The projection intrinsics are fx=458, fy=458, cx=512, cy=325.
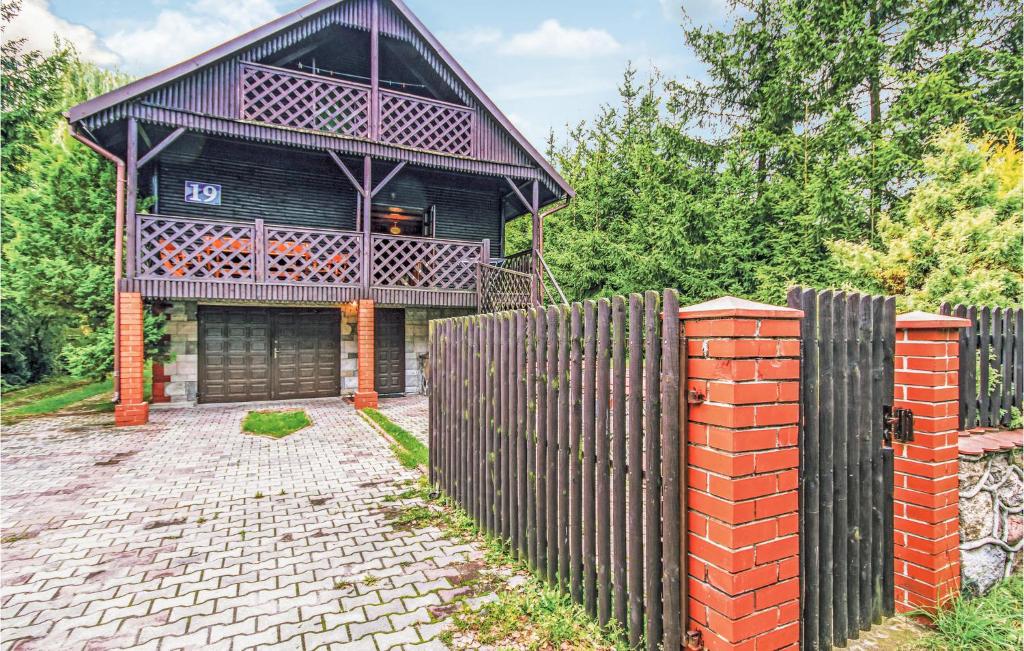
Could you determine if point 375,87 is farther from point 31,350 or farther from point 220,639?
point 31,350

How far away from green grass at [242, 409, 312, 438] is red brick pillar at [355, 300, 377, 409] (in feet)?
3.80

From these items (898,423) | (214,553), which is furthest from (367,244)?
(898,423)

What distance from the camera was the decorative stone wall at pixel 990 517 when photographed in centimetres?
284

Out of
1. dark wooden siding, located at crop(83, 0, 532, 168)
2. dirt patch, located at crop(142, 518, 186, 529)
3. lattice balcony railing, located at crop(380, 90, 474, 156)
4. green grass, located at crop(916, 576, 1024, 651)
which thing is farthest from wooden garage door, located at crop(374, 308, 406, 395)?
green grass, located at crop(916, 576, 1024, 651)

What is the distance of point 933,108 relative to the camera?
11.2m

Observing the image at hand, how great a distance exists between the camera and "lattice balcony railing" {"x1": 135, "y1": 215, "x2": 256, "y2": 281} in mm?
8086

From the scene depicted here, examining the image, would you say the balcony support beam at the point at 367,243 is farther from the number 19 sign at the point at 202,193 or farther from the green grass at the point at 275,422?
the number 19 sign at the point at 202,193

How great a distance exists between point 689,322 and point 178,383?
11304 mm

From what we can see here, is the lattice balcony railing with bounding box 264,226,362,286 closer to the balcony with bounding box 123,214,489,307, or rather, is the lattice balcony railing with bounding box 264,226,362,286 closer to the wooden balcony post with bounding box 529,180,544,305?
the balcony with bounding box 123,214,489,307

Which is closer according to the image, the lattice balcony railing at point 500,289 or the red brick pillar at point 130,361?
the red brick pillar at point 130,361

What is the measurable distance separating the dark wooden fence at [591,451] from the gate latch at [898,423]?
4.71ft

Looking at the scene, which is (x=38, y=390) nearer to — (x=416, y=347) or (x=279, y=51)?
(x=416, y=347)

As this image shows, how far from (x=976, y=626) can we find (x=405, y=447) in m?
5.54

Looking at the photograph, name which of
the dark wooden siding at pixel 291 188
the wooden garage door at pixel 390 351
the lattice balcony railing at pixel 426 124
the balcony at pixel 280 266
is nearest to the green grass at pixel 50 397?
the balcony at pixel 280 266
